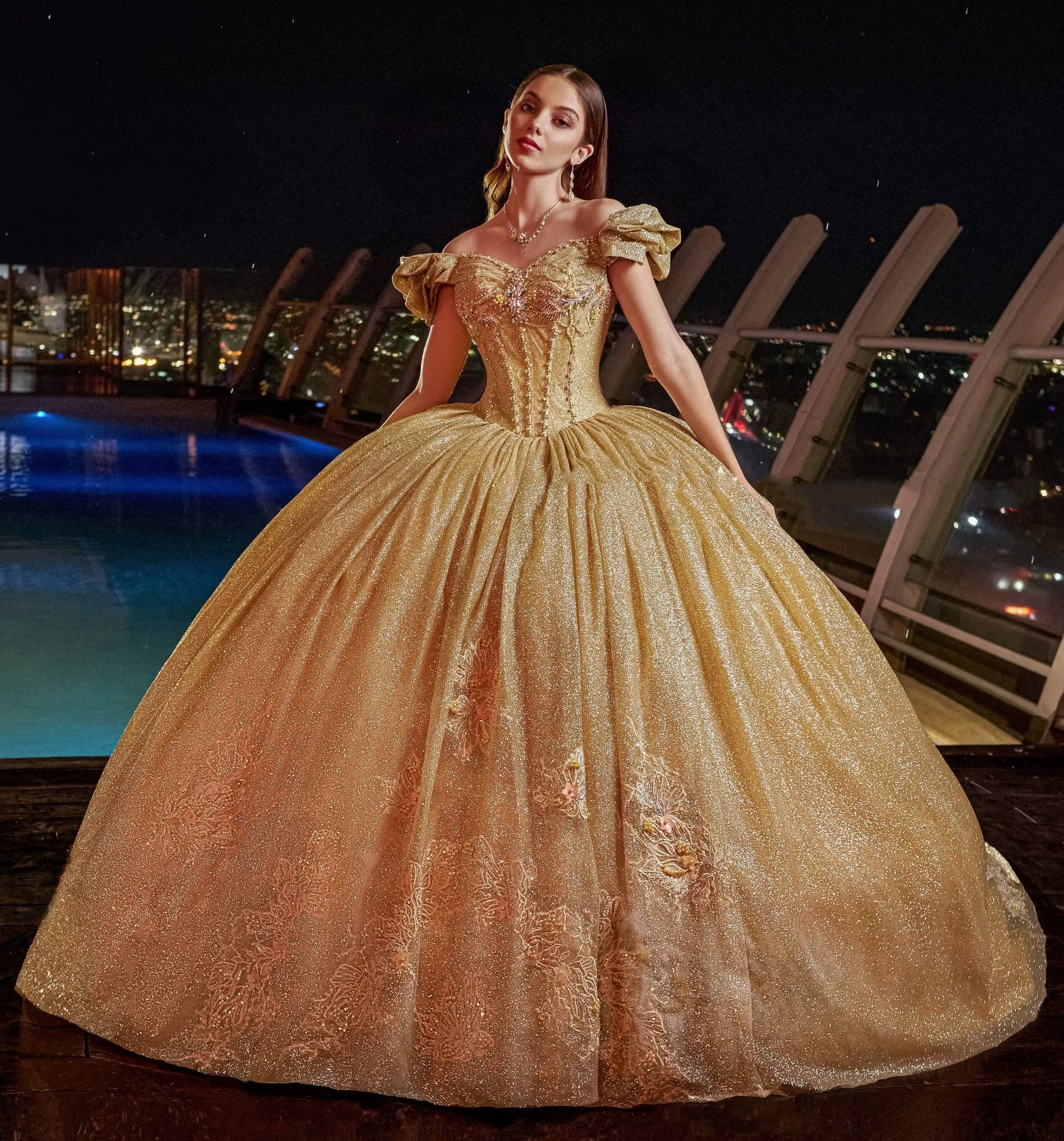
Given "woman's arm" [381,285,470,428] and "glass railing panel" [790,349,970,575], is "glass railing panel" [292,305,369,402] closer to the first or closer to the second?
"glass railing panel" [790,349,970,575]

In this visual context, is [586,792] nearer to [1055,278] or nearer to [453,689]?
[453,689]

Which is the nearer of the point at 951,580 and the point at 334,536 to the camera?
the point at 334,536

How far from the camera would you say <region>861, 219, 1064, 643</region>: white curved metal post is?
4.31 m

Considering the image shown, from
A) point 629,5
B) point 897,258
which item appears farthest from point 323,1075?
point 629,5

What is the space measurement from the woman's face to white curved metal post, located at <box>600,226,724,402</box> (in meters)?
5.25

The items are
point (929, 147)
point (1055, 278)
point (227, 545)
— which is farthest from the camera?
point (929, 147)

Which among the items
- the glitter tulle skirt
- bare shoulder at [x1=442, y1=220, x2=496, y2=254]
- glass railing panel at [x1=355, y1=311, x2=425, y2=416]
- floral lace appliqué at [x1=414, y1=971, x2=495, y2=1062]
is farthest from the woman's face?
glass railing panel at [x1=355, y1=311, x2=425, y2=416]

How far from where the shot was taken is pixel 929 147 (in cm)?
799

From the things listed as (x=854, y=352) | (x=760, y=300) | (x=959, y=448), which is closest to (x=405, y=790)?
(x=959, y=448)

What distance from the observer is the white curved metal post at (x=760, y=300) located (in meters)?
6.53

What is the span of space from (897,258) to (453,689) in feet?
14.5

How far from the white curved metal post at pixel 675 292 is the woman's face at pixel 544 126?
17.2 ft

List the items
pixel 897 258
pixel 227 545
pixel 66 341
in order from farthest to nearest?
pixel 66 341 → pixel 227 545 → pixel 897 258

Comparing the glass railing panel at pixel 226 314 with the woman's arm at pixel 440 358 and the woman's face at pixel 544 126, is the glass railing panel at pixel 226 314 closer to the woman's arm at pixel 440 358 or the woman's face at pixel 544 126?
the woman's arm at pixel 440 358
